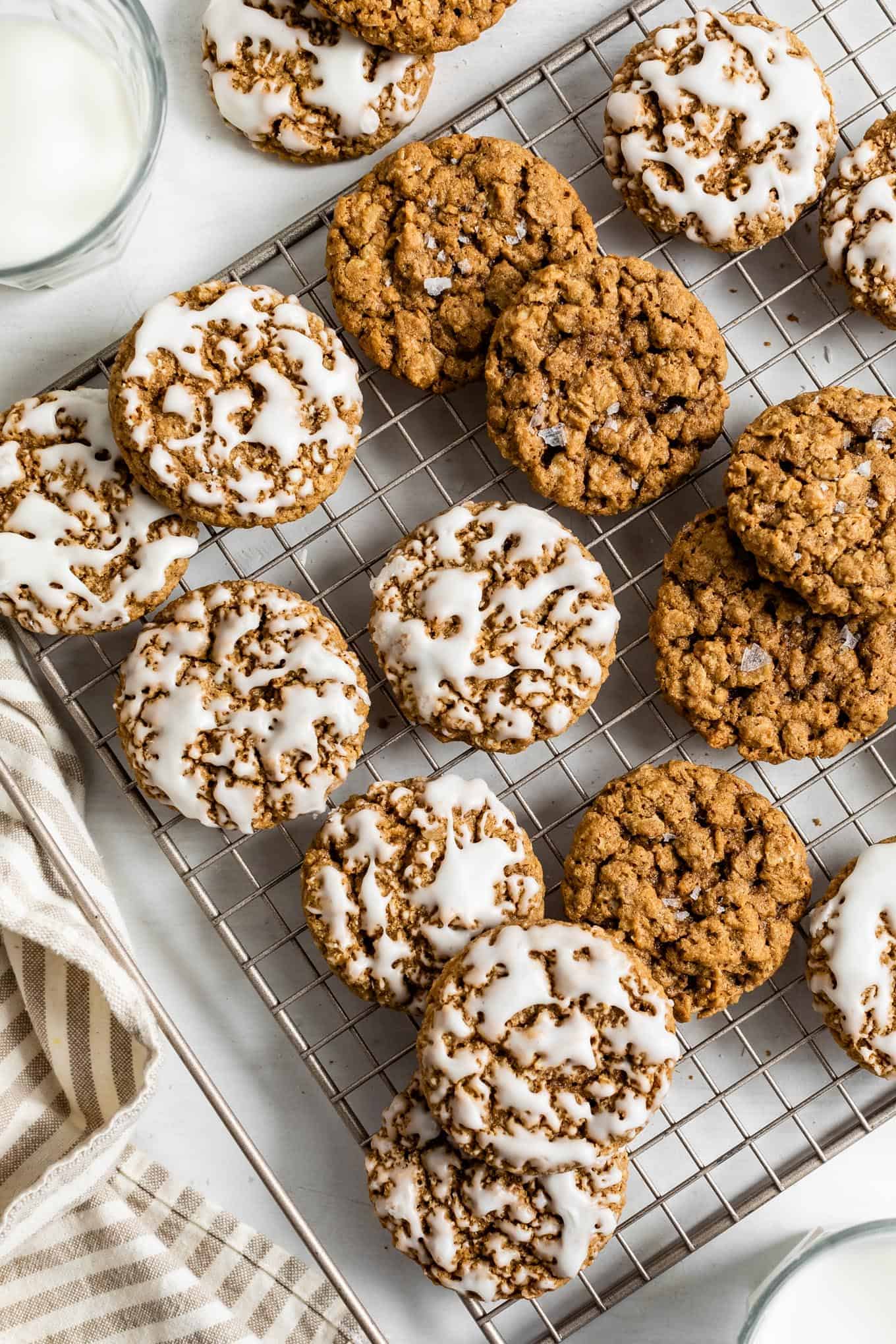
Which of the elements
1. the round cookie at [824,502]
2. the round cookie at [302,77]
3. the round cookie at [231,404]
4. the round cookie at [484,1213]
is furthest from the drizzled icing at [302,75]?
the round cookie at [484,1213]

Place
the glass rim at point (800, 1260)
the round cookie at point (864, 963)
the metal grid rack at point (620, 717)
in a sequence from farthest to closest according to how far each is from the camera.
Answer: the metal grid rack at point (620, 717) < the round cookie at point (864, 963) < the glass rim at point (800, 1260)

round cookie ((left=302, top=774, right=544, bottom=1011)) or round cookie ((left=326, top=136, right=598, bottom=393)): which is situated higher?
round cookie ((left=326, top=136, right=598, bottom=393))

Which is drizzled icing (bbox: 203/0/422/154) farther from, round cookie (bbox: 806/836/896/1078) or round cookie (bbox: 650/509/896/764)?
round cookie (bbox: 806/836/896/1078)

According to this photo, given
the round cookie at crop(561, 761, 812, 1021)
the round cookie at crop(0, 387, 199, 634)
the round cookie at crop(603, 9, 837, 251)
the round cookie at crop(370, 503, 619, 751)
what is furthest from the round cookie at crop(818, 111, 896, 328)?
the round cookie at crop(0, 387, 199, 634)

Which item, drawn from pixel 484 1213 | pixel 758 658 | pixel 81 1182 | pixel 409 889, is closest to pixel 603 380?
pixel 758 658

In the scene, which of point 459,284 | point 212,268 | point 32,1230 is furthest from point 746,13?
point 32,1230

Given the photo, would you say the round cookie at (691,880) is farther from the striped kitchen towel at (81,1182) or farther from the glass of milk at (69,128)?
the glass of milk at (69,128)
